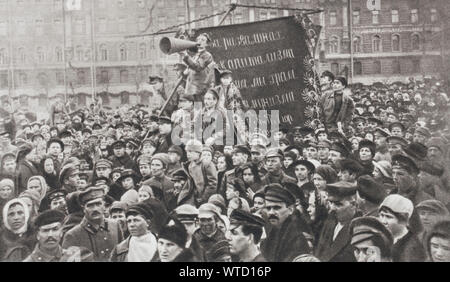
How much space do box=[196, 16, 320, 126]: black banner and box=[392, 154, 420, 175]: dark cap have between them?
1132 millimetres

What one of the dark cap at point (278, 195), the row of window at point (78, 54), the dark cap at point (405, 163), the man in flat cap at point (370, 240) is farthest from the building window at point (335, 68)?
the row of window at point (78, 54)

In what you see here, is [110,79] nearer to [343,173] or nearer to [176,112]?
[176,112]

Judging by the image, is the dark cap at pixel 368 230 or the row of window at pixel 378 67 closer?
the dark cap at pixel 368 230

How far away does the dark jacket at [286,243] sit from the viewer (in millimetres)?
5824

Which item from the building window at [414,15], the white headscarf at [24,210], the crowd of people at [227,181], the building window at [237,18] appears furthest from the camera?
the building window at [237,18]

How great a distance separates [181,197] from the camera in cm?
628

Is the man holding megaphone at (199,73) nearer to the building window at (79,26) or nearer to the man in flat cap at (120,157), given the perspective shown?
the man in flat cap at (120,157)

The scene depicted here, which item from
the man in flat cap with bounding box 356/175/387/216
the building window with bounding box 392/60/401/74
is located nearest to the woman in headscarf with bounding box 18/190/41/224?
the man in flat cap with bounding box 356/175/387/216

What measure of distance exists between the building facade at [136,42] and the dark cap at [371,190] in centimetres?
155

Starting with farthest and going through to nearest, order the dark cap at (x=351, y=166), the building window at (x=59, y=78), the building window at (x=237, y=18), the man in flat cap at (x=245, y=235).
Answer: the building window at (x=237, y=18) < the building window at (x=59, y=78) < the dark cap at (x=351, y=166) < the man in flat cap at (x=245, y=235)

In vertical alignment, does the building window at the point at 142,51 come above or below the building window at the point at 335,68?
above

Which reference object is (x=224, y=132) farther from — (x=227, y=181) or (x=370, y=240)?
(x=370, y=240)

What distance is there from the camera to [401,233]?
5766 mm

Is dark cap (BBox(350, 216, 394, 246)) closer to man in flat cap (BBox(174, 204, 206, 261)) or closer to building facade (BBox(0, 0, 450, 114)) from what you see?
man in flat cap (BBox(174, 204, 206, 261))
